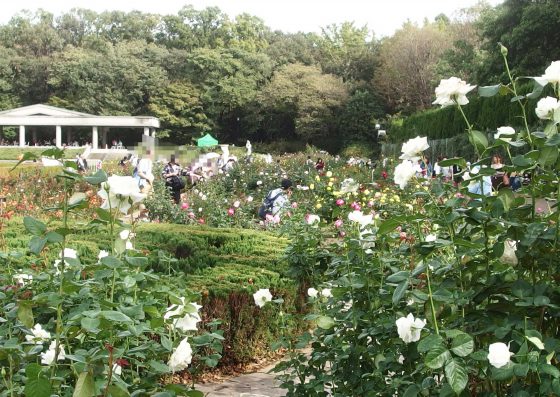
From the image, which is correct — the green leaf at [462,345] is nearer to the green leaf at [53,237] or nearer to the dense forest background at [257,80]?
the green leaf at [53,237]

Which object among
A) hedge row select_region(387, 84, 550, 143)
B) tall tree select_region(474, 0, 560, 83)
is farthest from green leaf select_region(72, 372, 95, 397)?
tall tree select_region(474, 0, 560, 83)

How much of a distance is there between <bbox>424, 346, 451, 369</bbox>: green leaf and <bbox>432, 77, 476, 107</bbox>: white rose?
2.31ft

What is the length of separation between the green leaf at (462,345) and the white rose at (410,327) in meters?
0.20

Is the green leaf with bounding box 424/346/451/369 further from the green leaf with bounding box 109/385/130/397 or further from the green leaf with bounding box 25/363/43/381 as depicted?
the green leaf with bounding box 25/363/43/381

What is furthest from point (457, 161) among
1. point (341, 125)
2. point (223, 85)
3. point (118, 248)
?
point (223, 85)

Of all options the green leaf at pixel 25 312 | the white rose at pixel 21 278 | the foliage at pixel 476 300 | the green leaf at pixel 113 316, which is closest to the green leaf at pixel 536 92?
the foliage at pixel 476 300

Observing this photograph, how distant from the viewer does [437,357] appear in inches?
53.9

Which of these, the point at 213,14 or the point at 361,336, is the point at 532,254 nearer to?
the point at 361,336

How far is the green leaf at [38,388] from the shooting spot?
4.43 ft

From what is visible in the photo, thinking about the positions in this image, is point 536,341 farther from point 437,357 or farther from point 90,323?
point 90,323

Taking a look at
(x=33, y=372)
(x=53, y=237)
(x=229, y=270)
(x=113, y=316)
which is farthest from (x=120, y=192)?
(x=229, y=270)

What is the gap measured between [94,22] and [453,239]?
60.0m

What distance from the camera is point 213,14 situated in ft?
177

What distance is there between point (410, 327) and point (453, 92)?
0.65m
